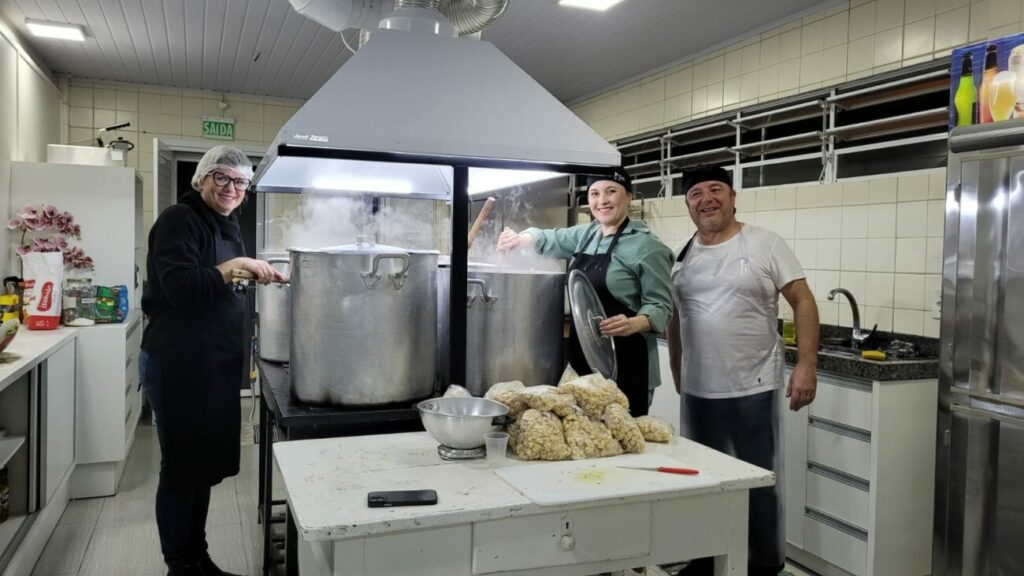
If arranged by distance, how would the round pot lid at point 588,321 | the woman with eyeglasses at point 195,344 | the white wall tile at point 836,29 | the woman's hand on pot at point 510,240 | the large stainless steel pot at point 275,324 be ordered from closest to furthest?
the round pot lid at point 588,321 → the woman with eyeglasses at point 195,344 → the woman's hand on pot at point 510,240 → the large stainless steel pot at point 275,324 → the white wall tile at point 836,29

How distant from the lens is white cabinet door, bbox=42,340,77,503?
2.91 m

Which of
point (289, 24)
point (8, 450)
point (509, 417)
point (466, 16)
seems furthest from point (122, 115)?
point (509, 417)

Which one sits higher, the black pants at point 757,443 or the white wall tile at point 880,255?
the white wall tile at point 880,255

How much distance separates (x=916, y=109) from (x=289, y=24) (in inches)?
129

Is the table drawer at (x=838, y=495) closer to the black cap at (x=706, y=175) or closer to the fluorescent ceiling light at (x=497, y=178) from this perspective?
the black cap at (x=706, y=175)

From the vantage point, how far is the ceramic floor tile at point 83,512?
323 cm

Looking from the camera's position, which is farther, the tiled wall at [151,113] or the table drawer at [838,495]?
the tiled wall at [151,113]

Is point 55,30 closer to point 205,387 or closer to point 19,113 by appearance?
point 19,113

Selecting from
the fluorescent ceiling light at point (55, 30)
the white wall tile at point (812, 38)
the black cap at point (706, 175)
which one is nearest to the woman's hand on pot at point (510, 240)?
the black cap at point (706, 175)

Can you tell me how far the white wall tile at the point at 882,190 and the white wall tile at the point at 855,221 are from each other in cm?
7

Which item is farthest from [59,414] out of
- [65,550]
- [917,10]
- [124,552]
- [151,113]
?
[917,10]

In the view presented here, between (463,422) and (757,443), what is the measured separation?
1.34 meters

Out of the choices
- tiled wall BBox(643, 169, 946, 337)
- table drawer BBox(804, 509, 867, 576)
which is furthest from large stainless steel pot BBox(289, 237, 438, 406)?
table drawer BBox(804, 509, 867, 576)

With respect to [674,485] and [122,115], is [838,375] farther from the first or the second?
[122,115]
